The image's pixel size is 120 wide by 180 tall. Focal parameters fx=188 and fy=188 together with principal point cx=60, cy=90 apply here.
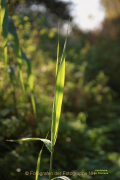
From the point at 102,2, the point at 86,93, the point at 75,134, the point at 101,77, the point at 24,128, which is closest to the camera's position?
the point at 24,128

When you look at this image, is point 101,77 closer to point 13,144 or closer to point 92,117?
point 92,117

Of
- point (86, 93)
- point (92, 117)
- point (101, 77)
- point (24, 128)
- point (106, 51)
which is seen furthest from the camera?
point (106, 51)

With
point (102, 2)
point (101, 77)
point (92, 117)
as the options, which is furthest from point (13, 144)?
point (102, 2)

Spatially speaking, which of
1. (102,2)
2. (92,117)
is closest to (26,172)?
(92,117)

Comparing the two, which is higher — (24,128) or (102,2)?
(102,2)

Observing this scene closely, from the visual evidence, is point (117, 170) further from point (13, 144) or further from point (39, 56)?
point (39, 56)

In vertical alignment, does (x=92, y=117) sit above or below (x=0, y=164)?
below

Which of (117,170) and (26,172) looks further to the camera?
(117,170)

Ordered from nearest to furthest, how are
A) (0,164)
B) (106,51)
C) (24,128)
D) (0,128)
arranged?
1. (0,164)
2. (0,128)
3. (24,128)
4. (106,51)

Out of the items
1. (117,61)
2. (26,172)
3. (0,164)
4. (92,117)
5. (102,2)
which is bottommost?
(92,117)
